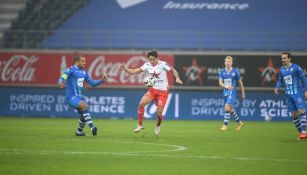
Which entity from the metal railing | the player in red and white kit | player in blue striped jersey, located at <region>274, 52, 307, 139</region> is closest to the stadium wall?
the metal railing

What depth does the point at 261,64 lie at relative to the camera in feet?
106

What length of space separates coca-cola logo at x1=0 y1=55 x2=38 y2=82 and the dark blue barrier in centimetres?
52

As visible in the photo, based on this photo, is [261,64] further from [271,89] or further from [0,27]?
[0,27]

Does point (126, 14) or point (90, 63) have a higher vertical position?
point (126, 14)

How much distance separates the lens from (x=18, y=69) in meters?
33.6

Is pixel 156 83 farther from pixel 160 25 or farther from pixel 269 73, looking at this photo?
pixel 160 25

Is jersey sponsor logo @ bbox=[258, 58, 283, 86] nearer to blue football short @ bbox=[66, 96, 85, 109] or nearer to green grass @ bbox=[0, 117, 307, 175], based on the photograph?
green grass @ bbox=[0, 117, 307, 175]

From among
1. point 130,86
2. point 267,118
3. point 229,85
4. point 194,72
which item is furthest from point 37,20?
point 229,85

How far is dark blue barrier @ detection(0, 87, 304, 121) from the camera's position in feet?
105

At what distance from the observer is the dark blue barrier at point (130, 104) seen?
105 feet

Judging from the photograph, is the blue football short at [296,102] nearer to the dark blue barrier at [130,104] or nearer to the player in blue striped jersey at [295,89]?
the player in blue striped jersey at [295,89]

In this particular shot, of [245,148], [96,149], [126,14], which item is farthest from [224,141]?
[126,14]

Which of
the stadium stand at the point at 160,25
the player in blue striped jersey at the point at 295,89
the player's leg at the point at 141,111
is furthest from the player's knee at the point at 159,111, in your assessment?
the stadium stand at the point at 160,25

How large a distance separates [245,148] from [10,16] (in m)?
24.5
